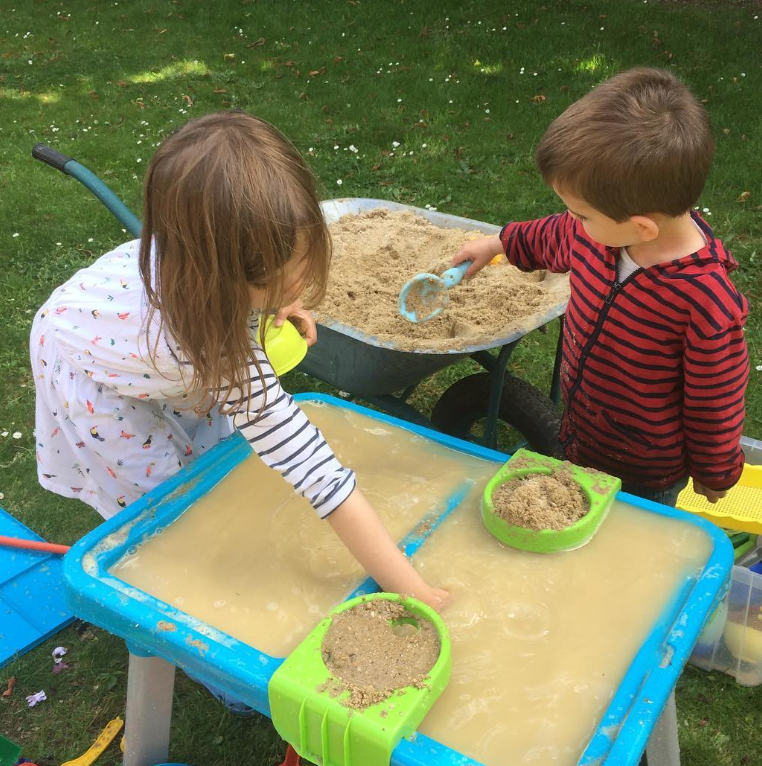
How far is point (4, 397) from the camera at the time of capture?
A: 3553 mm

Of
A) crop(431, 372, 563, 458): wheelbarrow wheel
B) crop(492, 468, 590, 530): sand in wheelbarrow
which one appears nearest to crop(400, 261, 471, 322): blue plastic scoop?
crop(431, 372, 563, 458): wheelbarrow wheel

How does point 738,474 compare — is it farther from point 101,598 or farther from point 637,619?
point 101,598

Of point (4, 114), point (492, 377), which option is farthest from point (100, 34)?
point (492, 377)

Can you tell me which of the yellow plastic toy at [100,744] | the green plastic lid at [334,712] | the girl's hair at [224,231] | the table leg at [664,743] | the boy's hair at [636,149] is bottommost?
the yellow plastic toy at [100,744]

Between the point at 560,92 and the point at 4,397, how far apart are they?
15.0 ft

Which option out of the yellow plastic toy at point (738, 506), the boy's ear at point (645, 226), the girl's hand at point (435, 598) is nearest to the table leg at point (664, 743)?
the girl's hand at point (435, 598)

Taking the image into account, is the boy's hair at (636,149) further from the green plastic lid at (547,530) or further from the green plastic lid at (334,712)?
the green plastic lid at (334,712)

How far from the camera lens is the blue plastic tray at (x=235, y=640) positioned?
1.12m

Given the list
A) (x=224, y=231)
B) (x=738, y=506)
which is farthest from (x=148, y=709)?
(x=738, y=506)

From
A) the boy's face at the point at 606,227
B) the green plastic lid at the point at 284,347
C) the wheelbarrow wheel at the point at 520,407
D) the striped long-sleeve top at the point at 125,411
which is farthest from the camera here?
the wheelbarrow wheel at the point at 520,407

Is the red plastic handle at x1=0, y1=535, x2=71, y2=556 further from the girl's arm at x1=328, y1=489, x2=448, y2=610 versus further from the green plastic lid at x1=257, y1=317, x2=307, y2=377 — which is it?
the girl's arm at x1=328, y1=489, x2=448, y2=610

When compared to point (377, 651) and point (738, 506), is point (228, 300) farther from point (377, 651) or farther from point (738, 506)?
point (738, 506)

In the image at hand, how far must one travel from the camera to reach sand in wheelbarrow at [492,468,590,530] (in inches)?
57.1

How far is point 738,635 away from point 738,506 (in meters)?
0.39
